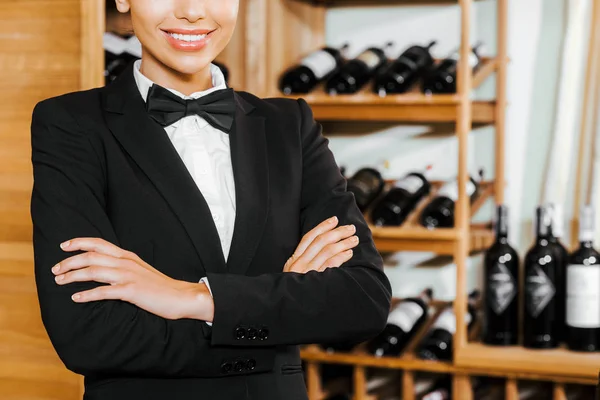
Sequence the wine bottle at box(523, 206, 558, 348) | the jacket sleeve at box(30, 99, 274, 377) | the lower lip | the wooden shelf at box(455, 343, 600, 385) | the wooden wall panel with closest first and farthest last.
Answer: the jacket sleeve at box(30, 99, 274, 377), the lower lip, the wooden wall panel, the wooden shelf at box(455, 343, 600, 385), the wine bottle at box(523, 206, 558, 348)

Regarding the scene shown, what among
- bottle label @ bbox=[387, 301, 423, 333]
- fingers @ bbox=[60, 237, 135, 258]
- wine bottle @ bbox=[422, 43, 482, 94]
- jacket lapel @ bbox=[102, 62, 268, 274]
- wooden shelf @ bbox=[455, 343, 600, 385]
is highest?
wine bottle @ bbox=[422, 43, 482, 94]

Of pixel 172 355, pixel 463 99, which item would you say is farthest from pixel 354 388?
pixel 172 355

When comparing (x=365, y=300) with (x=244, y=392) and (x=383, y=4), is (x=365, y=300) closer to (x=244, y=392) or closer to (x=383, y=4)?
(x=244, y=392)

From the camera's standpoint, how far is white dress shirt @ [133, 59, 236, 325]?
1.51 m

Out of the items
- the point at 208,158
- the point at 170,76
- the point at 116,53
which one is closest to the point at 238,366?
the point at 208,158

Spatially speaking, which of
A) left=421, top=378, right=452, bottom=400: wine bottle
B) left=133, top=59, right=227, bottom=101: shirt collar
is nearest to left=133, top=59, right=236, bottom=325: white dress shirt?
left=133, top=59, right=227, bottom=101: shirt collar

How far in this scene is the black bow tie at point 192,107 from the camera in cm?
→ 152

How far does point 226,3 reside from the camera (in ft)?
4.87

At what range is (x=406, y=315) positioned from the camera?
2.94 meters

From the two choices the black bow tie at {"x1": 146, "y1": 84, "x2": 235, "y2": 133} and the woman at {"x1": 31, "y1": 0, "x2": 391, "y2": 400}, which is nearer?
the woman at {"x1": 31, "y1": 0, "x2": 391, "y2": 400}

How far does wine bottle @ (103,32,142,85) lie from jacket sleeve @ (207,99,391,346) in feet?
3.15

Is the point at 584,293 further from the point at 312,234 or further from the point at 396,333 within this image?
the point at 312,234

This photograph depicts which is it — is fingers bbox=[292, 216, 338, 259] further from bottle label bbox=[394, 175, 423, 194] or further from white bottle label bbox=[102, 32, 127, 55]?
bottle label bbox=[394, 175, 423, 194]

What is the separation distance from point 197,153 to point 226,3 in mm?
263
